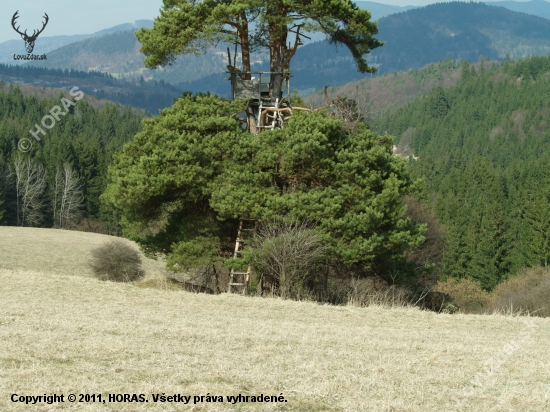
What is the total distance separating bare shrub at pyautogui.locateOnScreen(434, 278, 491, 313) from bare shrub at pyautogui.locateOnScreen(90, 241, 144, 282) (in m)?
23.0

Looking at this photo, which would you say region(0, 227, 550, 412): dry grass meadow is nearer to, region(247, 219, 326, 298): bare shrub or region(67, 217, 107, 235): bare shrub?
region(247, 219, 326, 298): bare shrub

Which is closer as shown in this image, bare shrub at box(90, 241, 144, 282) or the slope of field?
bare shrub at box(90, 241, 144, 282)

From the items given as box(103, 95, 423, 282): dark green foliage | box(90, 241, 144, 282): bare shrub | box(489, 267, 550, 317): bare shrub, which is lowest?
box(489, 267, 550, 317): bare shrub

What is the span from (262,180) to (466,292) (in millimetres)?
37403

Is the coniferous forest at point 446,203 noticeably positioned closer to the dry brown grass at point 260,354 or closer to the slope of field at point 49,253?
the slope of field at point 49,253

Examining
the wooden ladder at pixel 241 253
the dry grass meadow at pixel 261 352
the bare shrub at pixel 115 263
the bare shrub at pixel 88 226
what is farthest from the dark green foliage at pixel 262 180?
the bare shrub at pixel 88 226

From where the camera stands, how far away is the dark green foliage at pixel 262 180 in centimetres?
2127

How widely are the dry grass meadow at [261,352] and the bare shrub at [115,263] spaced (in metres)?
20.2

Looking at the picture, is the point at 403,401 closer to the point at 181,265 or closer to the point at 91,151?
the point at 181,265

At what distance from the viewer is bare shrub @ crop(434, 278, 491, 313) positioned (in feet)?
165

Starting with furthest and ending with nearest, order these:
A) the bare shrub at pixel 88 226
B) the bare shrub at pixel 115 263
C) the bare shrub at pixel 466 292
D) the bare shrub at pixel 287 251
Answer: the bare shrub at pixel 88 226, the bare shrub at pixel 466 292, the bare shrub at pixel 115 263, the bare shrub at pixel 287 251

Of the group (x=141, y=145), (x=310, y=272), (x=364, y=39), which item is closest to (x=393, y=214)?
(x=310, y=272)

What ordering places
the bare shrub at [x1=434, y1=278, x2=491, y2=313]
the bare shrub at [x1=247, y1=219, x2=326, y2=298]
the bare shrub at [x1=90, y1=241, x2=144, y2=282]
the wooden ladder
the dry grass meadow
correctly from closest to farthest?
the dry grass meadow, the bare shrub at [x1=247, y1=219, x2=326, y2=298], the wooden ladder, the bare shrub at [x1=90, y1=241, x2=144, y2=282], the bare shrub at [x1=434, y1=278, x2=491, y2=313]

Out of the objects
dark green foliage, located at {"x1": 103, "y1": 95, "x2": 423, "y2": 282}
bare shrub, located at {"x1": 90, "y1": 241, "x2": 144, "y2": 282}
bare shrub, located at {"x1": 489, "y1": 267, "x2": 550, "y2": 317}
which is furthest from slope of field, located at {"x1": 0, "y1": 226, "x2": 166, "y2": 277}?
bare shrub, located at {"x1": 489, "y1": 267, "x2": 550, "y2": 317}
